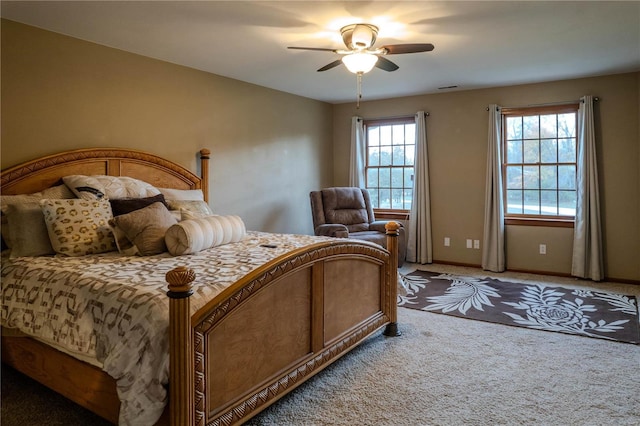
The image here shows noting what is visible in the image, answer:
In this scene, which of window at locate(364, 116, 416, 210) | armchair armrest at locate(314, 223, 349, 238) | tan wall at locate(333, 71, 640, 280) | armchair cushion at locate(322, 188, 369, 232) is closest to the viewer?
tan wall at locate(333, 71, 640, 280)

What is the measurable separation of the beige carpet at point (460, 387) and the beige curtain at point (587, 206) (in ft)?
7.01

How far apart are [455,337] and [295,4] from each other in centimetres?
269

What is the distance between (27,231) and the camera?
2754 millimetres

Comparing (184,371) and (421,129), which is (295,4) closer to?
(184,371)

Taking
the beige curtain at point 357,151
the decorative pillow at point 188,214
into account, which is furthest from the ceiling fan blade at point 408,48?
the beige curtain at point 357,151

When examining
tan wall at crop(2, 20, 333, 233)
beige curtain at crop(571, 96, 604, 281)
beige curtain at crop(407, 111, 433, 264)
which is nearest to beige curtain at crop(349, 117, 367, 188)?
tan wall at crop(2, 20, 333, 233)

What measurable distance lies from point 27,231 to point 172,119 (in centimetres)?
195

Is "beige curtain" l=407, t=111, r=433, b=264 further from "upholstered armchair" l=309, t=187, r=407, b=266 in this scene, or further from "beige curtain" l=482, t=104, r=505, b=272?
"beige curtain" l=482, t=104, r=505, b=272

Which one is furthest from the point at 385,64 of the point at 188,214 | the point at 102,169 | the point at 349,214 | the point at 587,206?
the point at 587,206

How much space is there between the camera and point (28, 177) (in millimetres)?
3160

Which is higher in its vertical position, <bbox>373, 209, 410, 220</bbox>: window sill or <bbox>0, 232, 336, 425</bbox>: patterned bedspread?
<bbox>373, 209, 410, 220</bbox>: window sill

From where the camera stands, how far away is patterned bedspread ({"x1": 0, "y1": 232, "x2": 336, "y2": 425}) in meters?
1.69

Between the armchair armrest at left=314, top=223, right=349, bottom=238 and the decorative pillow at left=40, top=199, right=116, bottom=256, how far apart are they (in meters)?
2.72

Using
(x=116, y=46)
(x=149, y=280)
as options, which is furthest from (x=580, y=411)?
(x=116, y=46)
